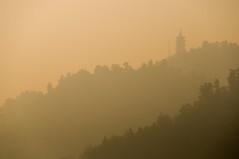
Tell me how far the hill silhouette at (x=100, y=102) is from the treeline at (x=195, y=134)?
4.9 inches

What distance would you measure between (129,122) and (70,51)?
1370 mm

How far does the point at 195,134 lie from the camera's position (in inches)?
185

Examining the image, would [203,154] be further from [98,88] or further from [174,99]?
[98,88]

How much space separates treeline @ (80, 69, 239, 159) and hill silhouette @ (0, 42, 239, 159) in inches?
4.9

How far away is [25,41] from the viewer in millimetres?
5594

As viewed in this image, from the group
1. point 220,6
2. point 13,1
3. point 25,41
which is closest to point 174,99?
point 220,6

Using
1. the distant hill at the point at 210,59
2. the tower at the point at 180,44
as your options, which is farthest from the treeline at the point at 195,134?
the tower at the point at 180,44

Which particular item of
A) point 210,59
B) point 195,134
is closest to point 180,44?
point 210,59

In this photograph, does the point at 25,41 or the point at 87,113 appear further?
the point at 25,41

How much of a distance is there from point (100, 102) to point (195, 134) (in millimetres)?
1323

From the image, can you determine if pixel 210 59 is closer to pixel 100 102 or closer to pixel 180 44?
pixel 180 44

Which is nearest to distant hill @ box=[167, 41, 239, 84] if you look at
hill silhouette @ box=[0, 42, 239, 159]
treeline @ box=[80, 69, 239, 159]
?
hill silhouette @ box=[0, 42, 239, 159]

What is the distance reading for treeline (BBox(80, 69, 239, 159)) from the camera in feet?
15.2

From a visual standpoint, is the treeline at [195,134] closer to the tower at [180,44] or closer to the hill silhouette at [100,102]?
the hill silhouette at [100,102]
